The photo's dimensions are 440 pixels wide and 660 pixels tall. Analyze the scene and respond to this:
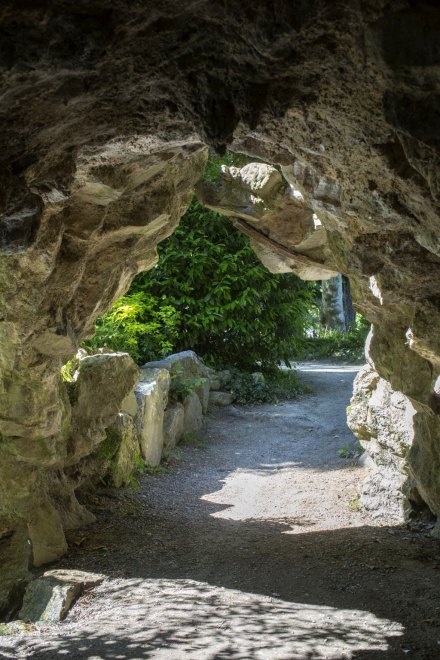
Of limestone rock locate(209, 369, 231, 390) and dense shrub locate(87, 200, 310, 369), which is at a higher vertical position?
dense shrub locate(87, 200, 310, 369)

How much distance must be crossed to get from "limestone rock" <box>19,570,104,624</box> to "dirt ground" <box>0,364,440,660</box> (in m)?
0.14

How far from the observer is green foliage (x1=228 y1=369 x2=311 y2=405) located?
16.1m

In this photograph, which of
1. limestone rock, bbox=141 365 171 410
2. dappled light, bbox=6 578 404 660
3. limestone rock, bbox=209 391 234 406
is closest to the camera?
dappled light, bbox=6 578 404 660

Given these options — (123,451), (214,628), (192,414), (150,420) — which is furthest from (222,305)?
(214,628)

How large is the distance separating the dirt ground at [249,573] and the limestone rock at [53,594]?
0.46 ft

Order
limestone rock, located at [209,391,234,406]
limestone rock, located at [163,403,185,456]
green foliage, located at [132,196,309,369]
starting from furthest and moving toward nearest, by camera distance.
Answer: green foliage, located at [132,196,309,369], limestone rock, located at [209,391,234,406], limestone rock, located at [163,403,185,456]

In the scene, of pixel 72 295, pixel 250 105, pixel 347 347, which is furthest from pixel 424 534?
pixel 347 347

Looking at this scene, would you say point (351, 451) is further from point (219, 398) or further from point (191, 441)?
point (219, 398)

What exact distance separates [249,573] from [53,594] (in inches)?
76.5

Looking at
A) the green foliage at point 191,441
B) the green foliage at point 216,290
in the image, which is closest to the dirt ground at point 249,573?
the green foliage at point 191,441

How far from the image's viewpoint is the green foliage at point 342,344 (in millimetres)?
22141

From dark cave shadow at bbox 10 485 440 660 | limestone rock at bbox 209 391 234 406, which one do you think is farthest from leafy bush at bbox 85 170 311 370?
dark cave shadow at bbox 10 485 440 660

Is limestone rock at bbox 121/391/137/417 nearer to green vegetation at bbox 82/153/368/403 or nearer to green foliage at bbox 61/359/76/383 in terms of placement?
green foliage at bbox 61/359/76/383

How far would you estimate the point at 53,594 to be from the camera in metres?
6.41
